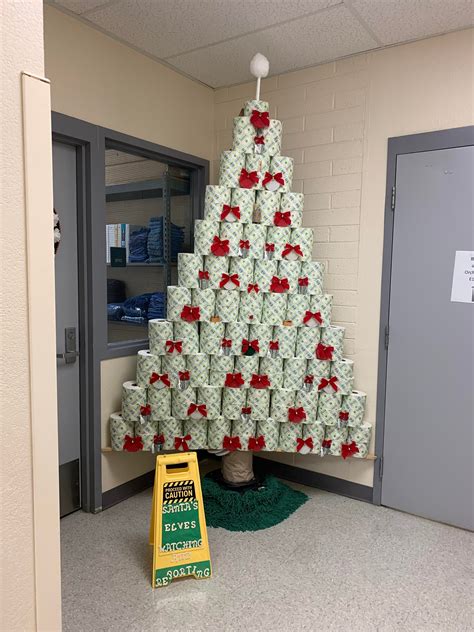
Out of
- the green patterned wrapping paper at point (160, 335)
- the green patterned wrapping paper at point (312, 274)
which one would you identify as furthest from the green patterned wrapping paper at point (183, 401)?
the green patterned wrapping paper at point (312, 274)

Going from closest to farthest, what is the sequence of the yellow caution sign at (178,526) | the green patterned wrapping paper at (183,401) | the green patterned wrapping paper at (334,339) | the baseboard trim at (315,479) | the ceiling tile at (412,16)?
the yellow caution sign at (178,526), the ceiling tile at (412,16), the green patterned wrapping paper at (183,401), the green patterned wrapping paper at (334,339), the baseboard trim at (315,479)

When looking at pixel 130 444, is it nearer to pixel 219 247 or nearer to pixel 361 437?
pixel 219 247

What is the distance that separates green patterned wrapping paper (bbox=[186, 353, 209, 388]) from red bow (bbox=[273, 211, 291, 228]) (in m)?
0.87

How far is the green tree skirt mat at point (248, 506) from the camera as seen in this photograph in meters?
2.80

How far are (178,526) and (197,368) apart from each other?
0.85 metres

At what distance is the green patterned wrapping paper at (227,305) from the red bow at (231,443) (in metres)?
0.70

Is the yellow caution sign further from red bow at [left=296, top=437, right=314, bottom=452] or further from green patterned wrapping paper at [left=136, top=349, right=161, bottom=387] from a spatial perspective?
red bow at [left=296, top=437, right=314, bottom=452]

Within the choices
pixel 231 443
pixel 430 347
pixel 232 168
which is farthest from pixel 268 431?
pixel 232 168

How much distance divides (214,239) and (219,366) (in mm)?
721

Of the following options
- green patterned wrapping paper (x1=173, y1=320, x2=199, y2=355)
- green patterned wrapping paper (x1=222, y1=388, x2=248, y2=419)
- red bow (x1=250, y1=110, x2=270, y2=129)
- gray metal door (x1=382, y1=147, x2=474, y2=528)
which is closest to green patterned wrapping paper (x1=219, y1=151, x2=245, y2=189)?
red bow (x1=250, y1=110, x2=270, y2=129)

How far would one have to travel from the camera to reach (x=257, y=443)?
2.89 metres

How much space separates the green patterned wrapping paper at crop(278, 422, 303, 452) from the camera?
2.94 m

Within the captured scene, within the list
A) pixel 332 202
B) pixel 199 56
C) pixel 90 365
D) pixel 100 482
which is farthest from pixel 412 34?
pixel 100 482

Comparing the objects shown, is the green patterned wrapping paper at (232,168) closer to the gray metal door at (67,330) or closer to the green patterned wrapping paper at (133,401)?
the gray metal door at (67,330)
